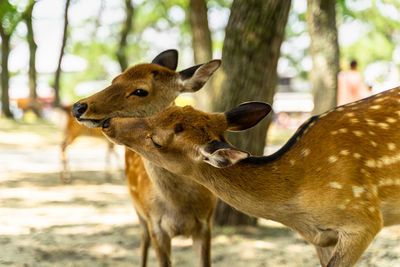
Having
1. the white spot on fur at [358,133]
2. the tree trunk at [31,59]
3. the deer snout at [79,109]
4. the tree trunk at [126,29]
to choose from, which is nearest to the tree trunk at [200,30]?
the deer snout at [79,109]

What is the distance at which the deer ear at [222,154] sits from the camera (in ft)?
8.07

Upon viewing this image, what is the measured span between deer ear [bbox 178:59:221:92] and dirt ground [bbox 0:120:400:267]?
1474mm

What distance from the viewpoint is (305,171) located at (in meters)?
2.91

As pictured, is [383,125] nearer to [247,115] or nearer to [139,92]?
[247,115]

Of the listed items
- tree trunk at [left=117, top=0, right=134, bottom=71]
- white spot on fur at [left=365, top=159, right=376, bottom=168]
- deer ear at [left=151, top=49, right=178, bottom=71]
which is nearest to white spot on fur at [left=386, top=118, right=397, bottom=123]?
white spot on fur at [left=365, top=159, right=376, bottom=168]

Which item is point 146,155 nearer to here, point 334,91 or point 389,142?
point 389,142

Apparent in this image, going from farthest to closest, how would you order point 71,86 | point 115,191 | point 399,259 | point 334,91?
1. point 71,86
2. point 334,91
3. point 115,191
4. point 399,259

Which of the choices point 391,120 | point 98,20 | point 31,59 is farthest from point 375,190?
point 98,20

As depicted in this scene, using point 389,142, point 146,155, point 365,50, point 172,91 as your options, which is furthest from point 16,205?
point 365,50

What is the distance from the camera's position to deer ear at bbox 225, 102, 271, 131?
2852 mm

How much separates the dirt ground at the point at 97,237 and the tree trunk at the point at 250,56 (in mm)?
1008

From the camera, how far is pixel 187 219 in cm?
350

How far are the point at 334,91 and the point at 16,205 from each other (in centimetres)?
533

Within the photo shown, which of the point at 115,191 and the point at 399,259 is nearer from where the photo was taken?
the point at 399,259
